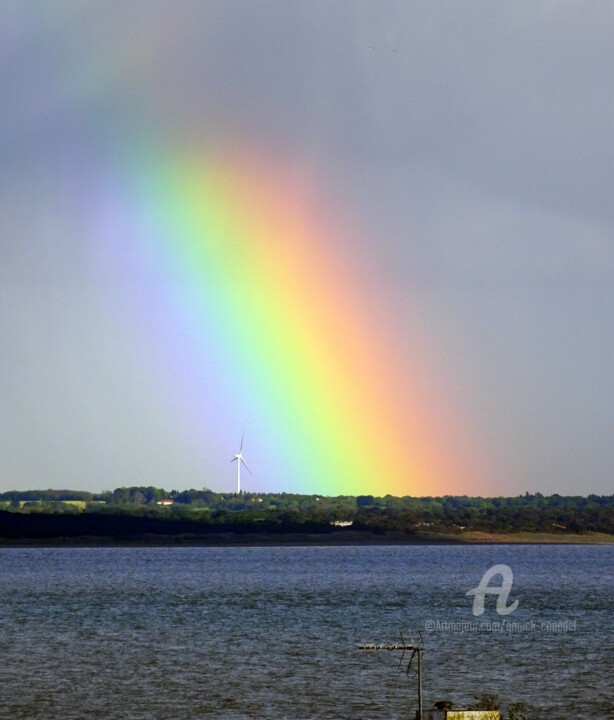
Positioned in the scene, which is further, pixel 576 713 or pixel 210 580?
pixel 210 580

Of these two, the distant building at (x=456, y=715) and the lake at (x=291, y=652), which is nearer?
the distant building at (x=456, y=715)

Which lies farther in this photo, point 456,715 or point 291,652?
point 291,652

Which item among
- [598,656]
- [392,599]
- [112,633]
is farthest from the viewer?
[392,599]

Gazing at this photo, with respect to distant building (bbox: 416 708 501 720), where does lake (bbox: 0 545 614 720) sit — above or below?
below

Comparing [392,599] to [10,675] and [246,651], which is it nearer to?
[246,651]

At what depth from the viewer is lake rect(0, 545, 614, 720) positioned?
148 feet

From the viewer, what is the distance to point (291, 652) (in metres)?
62.6

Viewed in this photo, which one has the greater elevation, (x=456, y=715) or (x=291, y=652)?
(x=456, y=715)

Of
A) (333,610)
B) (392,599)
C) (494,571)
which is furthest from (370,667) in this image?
(494,571)

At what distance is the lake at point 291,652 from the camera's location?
1775 inches

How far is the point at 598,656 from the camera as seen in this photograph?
5984 centimetres

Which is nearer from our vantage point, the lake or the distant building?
the distant building

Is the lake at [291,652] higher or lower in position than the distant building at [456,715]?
lower

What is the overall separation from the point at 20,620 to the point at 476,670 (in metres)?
42.7
